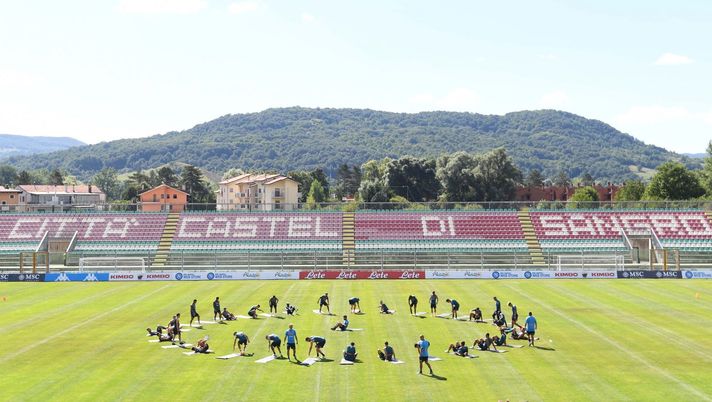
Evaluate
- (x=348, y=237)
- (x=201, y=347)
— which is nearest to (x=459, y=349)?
(x=201, y=347)

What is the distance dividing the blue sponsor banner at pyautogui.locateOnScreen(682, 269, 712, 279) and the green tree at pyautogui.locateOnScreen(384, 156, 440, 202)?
371ft

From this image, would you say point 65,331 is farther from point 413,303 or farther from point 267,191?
point 267,191

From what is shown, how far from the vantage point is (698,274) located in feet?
227

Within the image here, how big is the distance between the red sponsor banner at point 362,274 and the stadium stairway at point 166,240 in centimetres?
1900

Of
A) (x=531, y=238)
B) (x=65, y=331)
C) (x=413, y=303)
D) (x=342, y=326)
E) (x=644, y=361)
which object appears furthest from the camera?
(x=531, y=238)

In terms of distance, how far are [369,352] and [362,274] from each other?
36063mm

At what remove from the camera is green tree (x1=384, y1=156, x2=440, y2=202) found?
7210 inches

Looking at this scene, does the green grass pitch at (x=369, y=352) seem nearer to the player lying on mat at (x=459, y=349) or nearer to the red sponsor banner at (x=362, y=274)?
the player lying on mat at (x=459, y=349)

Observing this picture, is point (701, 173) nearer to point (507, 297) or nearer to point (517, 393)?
point (507, 297)

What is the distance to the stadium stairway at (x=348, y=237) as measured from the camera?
81.3 m

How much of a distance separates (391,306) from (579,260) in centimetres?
3122

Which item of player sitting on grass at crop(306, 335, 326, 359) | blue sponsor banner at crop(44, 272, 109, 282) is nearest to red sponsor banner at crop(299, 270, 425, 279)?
blue sponsor banner at crop(44, 272, 109, 282)

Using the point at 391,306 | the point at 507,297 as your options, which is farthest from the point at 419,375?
the point at 507,297

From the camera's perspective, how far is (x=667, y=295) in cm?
5619
